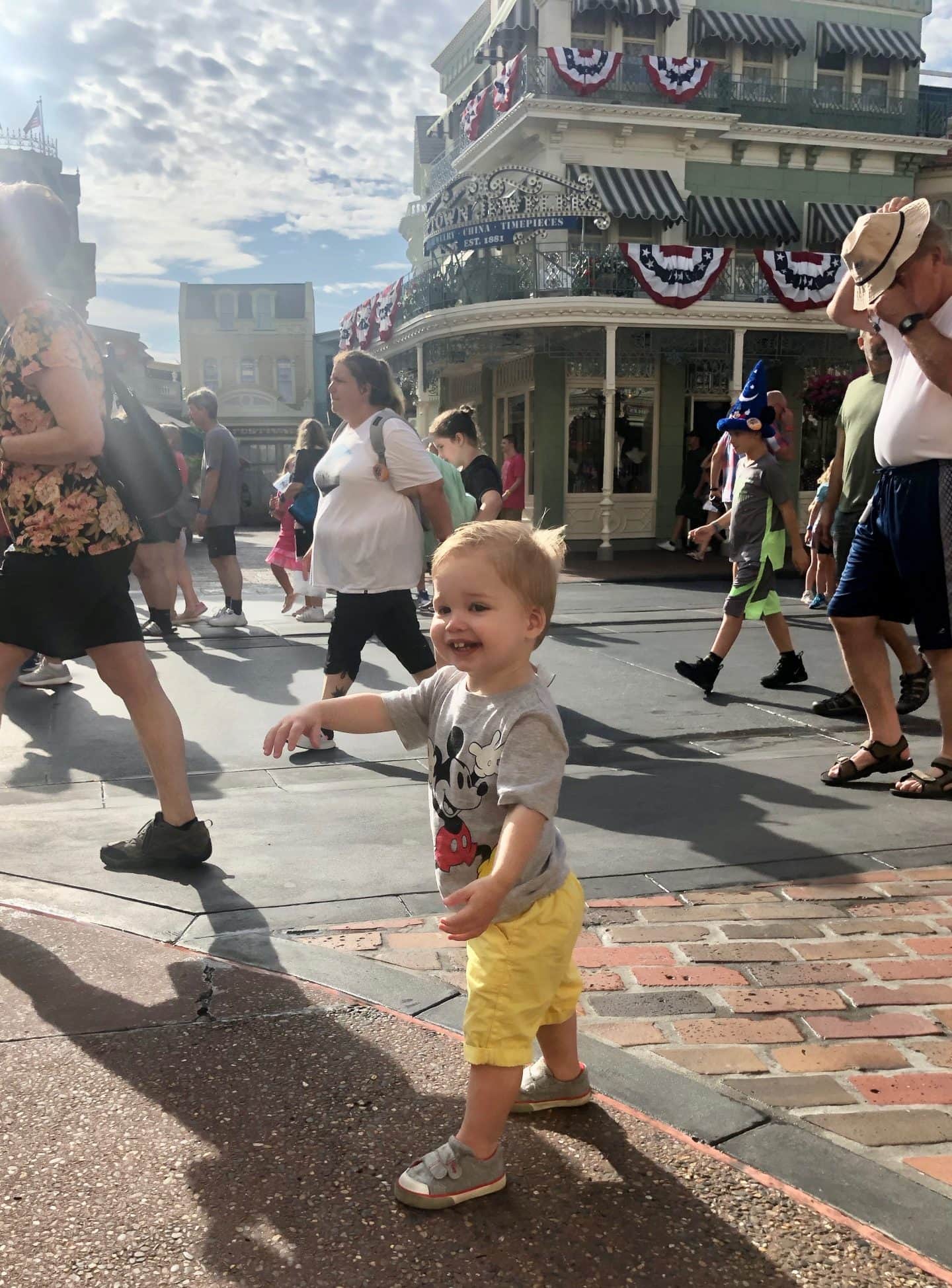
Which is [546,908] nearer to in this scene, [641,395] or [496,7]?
[641,395]

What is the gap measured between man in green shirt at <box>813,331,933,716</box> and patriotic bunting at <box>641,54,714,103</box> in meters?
17.6

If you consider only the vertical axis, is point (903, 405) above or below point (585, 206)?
below

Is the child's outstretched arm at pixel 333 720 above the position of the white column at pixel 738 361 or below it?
below

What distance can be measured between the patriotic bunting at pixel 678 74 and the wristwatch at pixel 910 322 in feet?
66.2

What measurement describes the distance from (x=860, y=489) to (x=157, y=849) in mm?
3893

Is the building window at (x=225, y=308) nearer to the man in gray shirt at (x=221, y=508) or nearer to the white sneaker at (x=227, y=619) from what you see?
the man in gray shirt at (x=221, y=508)

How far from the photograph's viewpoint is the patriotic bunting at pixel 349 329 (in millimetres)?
27672

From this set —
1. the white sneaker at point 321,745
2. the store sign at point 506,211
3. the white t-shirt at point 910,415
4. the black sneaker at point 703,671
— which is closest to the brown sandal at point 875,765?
the white t-shirt at point 910,415

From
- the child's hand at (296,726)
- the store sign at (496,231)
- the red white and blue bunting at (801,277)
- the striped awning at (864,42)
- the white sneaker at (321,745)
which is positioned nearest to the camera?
Answer: the child's hand at (296,726)

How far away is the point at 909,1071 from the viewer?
7.93 ft

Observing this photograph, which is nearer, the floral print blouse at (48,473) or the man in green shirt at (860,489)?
the floral print blouse at (48,473)

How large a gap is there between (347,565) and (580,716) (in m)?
1.69

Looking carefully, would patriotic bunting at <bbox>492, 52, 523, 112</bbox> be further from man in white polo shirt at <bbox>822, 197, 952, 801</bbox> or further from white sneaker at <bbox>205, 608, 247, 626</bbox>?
man in white polo shirt at <bbox>822, 197, 952, 801</bbox>

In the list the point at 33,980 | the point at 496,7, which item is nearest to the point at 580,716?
the point at 33,980
